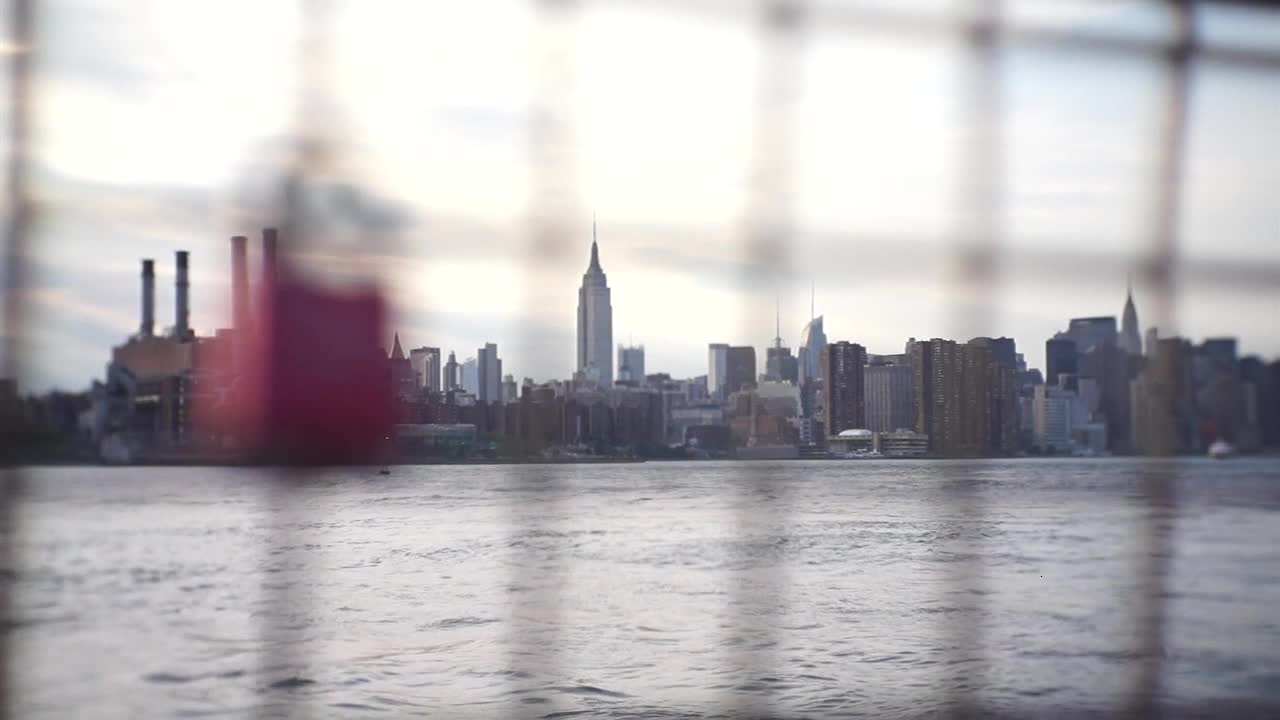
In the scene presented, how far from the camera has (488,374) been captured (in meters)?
2.28

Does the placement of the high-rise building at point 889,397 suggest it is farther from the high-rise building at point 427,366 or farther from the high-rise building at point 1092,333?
the high-rise building at point 427,366

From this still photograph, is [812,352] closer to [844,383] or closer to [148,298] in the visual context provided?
[844,383]

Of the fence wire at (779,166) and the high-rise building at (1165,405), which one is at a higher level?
the fence wire at (779,166)

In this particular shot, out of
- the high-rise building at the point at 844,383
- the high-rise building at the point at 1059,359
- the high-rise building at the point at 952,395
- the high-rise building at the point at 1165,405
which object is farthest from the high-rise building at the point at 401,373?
the high-rise building at the point at 1165,405

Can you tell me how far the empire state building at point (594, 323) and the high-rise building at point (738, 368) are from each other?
239 millimetres

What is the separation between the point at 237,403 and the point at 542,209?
2.19 ft

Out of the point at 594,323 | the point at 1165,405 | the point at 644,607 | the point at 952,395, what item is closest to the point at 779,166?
the point at 594,323

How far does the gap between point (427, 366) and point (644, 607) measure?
1188cm

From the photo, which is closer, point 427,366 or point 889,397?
point 427,366

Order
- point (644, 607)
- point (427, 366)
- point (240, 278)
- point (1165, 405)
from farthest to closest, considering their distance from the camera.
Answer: point (644, 607), point (1165, 405), point (427, 366), point (240, 278)

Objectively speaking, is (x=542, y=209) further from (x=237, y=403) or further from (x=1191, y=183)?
(x=1191, y=183)

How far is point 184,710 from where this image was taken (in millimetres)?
8594

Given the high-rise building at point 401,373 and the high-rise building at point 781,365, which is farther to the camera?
the high-rise building at point 781,365

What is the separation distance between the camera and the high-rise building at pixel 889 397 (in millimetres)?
2734
